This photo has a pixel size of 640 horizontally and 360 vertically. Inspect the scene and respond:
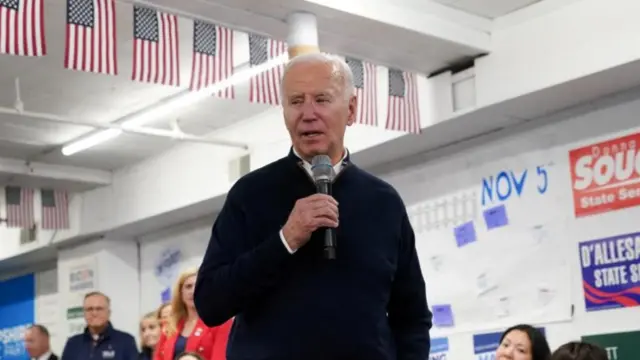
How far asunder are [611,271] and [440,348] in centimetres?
176

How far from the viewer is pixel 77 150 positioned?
349 inches

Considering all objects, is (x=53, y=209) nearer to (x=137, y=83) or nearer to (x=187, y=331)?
(x=137, y=83)

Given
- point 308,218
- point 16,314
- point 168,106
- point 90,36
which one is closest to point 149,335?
point 90,36

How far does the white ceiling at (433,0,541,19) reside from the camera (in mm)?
5781

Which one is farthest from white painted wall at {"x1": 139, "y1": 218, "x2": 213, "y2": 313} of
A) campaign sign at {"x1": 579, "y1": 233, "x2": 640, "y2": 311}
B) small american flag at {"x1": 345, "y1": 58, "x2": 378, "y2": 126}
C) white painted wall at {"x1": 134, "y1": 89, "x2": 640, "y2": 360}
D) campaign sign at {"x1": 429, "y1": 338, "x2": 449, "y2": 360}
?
campaign sign at {"x1": 579, "y1": 233, "x2": 640, "y2": 311}

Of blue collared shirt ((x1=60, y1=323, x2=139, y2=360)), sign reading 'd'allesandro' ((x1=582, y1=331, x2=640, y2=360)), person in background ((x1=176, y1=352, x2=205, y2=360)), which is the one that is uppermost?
blue collared shirt ((x1=60, y1=323, x2=139, y2=360))

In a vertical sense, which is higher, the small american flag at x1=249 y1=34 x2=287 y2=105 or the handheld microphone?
the small american flag at x1=249 y1=34 x2=287 y2=105

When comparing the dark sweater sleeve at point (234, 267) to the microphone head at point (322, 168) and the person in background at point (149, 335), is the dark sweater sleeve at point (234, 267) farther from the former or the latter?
the person in background at point (149, 335)

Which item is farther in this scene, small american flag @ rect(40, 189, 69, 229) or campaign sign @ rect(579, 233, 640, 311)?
small american flag @ rect(40, 189, 69, 229)

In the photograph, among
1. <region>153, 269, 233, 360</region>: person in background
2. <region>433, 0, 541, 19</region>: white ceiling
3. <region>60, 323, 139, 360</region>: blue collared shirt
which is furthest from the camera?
<region>60, 323, 139, 360</region>: blue collared shirt

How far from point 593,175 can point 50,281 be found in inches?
342

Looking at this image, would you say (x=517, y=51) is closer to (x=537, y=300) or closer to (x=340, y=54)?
(x=340, y=54)

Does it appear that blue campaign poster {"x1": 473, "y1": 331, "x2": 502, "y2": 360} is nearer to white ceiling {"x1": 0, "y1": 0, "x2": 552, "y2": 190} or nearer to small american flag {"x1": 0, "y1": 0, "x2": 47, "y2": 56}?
white ceiling {"x1": 0, "y1": 0, "x2": 552, "y2": 190}

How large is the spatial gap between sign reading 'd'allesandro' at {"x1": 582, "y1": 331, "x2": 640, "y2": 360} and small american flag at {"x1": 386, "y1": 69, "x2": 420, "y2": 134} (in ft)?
6.35
